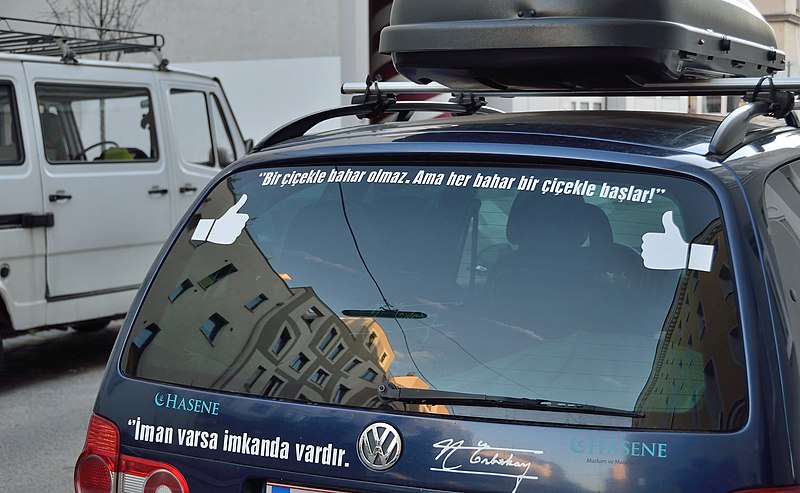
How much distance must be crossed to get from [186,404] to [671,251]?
109 centimetres

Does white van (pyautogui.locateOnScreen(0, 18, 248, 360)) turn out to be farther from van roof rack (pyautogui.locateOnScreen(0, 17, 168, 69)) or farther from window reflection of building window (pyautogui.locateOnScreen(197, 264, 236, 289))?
window reflection of building window (pyautogui.locateOnScreen(197, 264, 236, 289))

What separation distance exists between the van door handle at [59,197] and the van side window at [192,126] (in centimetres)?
135

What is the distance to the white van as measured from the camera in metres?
7.98

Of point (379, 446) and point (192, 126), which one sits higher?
point (379, 446)

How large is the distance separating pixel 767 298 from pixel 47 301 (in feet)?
22.0

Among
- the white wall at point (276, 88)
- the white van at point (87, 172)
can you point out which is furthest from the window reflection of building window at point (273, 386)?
the white wall at point (276, 88)

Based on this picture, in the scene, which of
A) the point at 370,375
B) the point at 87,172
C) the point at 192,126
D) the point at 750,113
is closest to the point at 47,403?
the point at 87,172

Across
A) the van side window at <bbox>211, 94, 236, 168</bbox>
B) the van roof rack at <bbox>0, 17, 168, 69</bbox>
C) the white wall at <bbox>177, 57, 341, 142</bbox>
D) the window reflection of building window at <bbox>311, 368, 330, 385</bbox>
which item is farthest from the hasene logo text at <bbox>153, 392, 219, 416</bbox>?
the white wall at <bbox>177, 57, 341, 142</bbox>

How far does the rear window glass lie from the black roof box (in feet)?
2.07

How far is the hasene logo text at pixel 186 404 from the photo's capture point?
2.53m

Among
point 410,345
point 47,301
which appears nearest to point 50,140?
point 47,301

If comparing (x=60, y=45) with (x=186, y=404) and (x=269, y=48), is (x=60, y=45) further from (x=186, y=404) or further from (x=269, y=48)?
(x=269, y=48)

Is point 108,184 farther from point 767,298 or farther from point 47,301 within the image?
point 767,298

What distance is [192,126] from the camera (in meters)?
9.80
